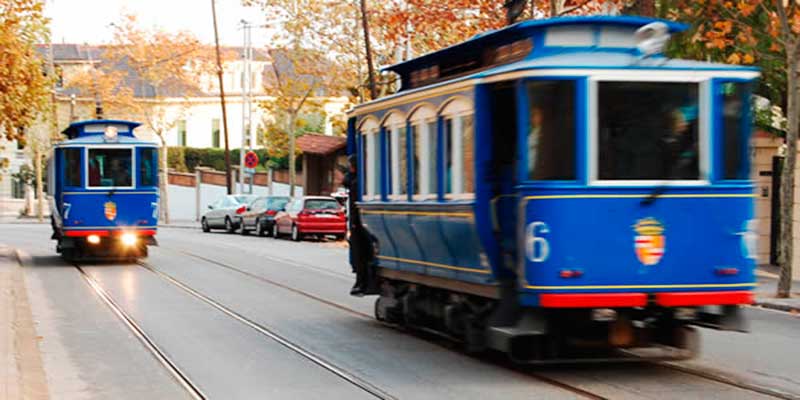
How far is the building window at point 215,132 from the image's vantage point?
8569 cm

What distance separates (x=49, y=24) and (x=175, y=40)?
34708 millimetres

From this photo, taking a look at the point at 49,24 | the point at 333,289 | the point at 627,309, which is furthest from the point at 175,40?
the point at 627,309

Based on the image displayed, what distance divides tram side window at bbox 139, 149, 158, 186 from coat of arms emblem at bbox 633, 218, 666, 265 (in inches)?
717

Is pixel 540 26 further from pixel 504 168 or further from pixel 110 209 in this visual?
pixel 110 209

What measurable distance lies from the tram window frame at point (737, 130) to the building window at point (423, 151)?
2881 millimetres

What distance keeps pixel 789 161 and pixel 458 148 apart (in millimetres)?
9189

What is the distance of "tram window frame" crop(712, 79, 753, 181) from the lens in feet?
35.4

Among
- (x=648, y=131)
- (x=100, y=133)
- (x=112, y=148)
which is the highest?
(x=100, y=133)

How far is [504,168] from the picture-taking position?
11297mm

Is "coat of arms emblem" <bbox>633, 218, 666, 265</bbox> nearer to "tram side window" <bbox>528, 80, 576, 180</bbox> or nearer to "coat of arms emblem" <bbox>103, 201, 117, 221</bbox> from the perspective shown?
"tram side window" <bbox>528, 80, 576, 180</bbox>

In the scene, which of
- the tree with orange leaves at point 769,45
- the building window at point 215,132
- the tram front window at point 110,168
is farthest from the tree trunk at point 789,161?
the building window at point 215,132

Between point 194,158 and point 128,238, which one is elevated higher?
point 194,158

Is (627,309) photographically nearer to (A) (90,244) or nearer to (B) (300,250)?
(A) (90,244)

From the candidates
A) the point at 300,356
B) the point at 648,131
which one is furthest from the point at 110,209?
the point at 648,131
